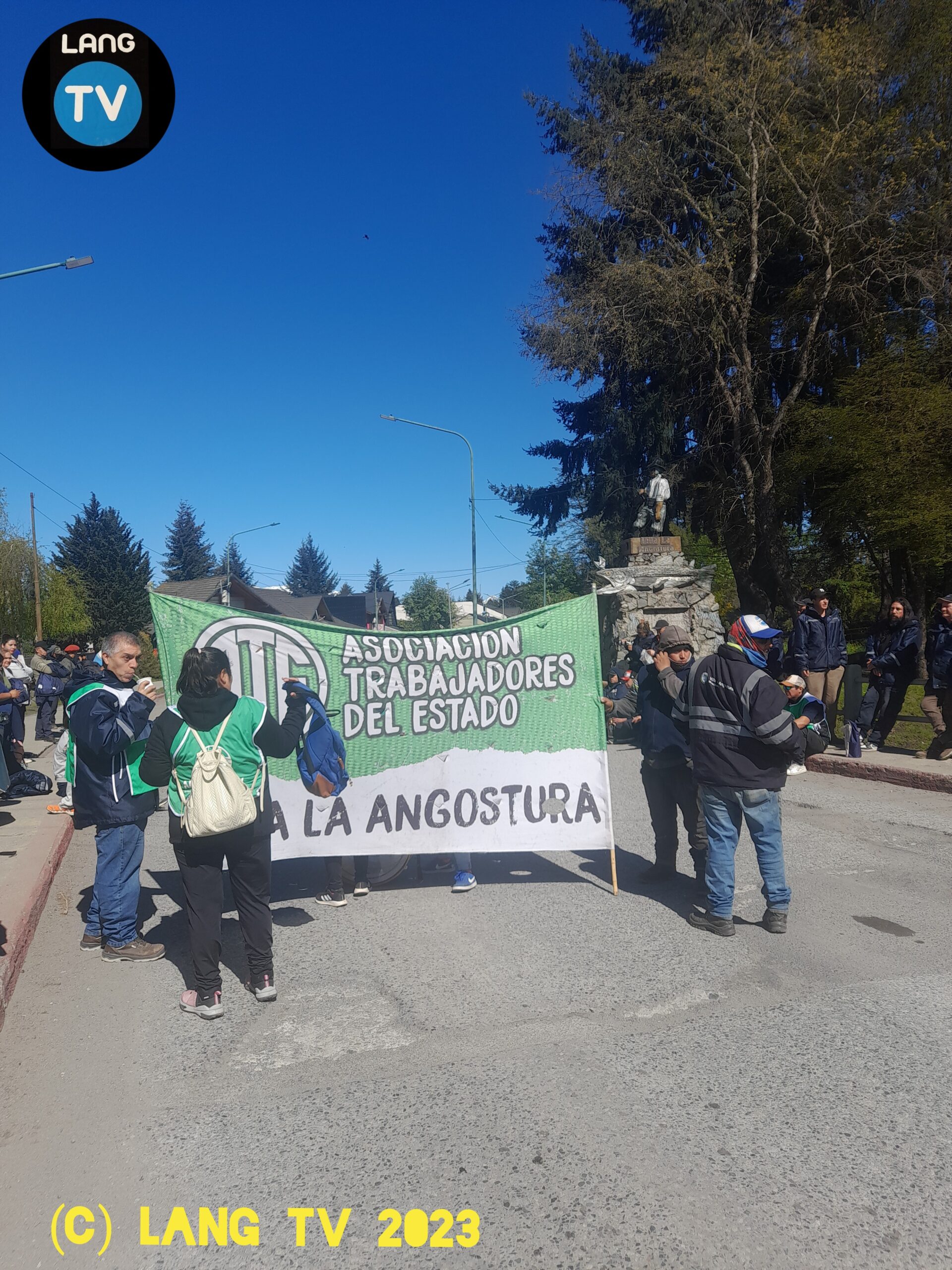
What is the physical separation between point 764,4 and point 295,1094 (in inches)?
1069

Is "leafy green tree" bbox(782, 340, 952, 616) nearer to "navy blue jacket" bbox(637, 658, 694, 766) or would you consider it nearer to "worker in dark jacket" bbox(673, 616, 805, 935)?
"navy blue jacket" bbox(637, 658, 694, 766)

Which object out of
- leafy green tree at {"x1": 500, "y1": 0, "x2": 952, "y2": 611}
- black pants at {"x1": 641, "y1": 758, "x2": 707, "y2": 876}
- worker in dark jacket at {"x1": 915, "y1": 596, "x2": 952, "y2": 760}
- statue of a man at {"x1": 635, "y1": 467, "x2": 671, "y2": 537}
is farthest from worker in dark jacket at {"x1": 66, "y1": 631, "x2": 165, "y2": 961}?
leafy green tree at {"x1": 500, "y1": 0, "x2": 952, "y2": 611}

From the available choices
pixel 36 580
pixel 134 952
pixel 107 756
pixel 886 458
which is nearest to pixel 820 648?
pixel 886 458

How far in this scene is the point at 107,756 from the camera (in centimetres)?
473

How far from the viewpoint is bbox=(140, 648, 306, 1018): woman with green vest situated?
416 centimetres

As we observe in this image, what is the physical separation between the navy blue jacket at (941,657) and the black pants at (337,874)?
725 centimetres

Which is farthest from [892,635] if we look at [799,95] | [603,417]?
[603,417]

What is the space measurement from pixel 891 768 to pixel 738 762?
587 centimetres

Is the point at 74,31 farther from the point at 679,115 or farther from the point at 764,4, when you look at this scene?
the point at 764,4

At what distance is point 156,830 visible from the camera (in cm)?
899

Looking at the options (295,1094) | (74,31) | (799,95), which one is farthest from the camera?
(799,95)

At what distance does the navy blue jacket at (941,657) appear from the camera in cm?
984

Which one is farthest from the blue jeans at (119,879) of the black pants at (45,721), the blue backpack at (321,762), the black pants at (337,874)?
the black pants at (45,721)

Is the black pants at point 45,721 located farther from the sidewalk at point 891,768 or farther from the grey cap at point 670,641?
the grey cap at point 670,641
